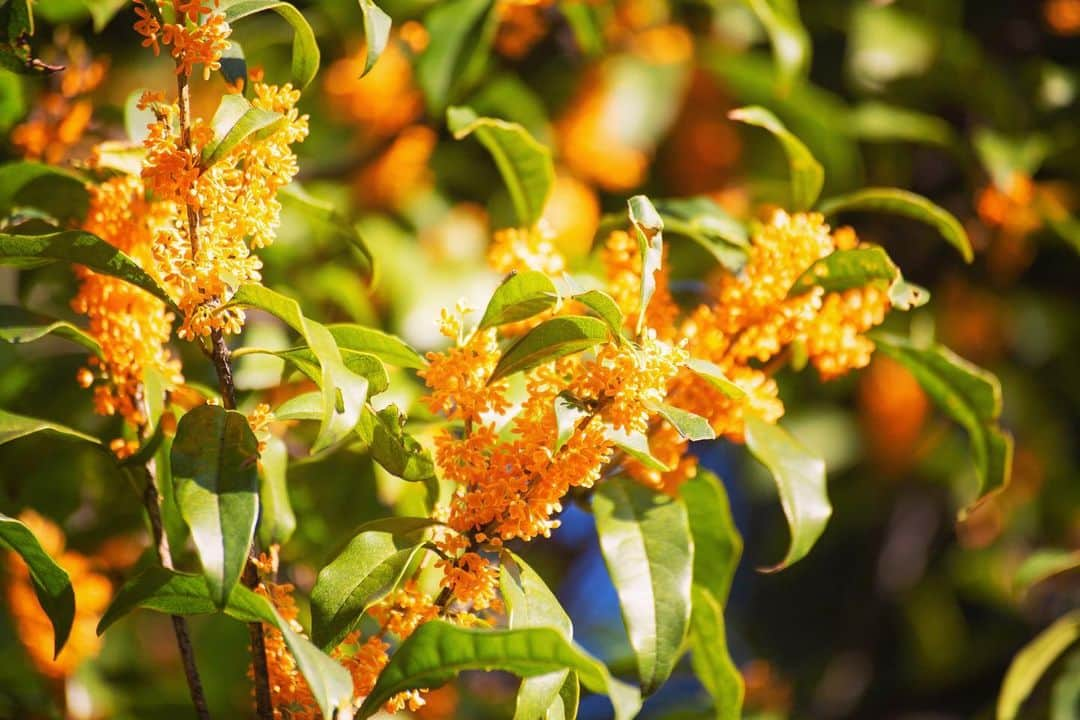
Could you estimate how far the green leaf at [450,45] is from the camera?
1.49 metres

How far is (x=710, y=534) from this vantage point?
1.20 metres

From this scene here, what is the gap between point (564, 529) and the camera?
7.79 ft

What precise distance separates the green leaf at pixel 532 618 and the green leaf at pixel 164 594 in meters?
0.25

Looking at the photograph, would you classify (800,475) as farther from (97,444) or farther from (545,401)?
(97,444)

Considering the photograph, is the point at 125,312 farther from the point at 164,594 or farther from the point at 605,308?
the point at 605,308

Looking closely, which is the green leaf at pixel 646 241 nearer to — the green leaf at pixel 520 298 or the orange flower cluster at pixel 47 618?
the green leaf at pixel 520 298

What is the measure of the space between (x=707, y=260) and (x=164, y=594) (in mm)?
1095

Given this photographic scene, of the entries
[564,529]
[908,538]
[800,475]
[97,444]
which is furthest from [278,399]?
[908,538]

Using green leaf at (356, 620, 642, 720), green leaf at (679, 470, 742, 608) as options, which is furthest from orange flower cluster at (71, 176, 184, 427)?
green leaf at (679, 470, 742, 608)

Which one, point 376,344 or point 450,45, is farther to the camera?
point 450,45

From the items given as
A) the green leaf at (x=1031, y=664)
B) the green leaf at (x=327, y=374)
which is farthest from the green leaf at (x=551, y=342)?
the green leaf at (x=1031, y=664)

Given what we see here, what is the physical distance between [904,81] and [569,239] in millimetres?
818

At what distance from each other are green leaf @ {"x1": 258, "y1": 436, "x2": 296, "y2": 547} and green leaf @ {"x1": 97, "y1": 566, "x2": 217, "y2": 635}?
0.50 ft

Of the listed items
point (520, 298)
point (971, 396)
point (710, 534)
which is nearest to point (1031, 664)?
point (971, 396)
